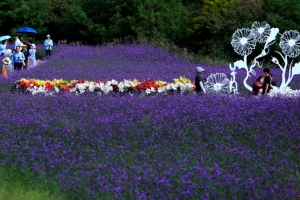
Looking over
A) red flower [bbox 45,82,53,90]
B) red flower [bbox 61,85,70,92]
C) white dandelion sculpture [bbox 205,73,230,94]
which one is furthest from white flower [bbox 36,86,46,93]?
white dandelion sculpture [bbox 205,73,230,94]

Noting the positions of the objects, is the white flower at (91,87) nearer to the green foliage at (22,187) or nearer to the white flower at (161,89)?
the white flower at (161,89)

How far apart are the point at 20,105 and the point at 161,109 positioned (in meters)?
2.07

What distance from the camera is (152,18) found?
101ft

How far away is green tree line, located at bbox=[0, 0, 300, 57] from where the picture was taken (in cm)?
2545

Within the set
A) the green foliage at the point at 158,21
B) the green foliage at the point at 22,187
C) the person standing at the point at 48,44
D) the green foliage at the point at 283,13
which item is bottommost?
the person standing at the point at 48,44

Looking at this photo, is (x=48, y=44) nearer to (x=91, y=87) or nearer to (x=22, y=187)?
(x=91, y=87)

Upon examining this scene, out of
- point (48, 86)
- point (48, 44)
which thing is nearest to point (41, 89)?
point (48, 86)

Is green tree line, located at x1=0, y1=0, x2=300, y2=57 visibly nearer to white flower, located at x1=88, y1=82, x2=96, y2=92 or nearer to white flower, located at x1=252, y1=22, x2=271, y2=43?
white flower, located at x1=252, y1=22, x2=271, y2=43

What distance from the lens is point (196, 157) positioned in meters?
6.63

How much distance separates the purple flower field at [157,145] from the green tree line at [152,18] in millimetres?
15390

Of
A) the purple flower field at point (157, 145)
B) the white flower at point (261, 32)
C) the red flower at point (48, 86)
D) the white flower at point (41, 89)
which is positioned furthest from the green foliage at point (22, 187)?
the white flower at point (261, 32)

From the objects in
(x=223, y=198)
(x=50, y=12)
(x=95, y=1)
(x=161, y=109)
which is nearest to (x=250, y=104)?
(x=161, y=109)

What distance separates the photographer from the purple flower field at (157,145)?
18.1 ft

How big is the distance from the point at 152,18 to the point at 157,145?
23913mm
